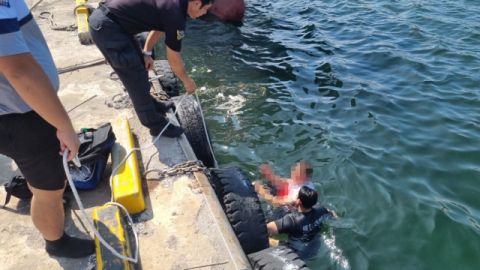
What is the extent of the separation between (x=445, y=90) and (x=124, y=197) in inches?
233

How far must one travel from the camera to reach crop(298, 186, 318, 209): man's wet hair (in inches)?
163

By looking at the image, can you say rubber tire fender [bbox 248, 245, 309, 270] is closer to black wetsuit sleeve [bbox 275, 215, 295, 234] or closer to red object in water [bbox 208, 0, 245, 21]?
black wetsuit sleeve [bbox 275, 215, 295, 234]

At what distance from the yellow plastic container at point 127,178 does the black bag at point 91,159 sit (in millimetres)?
124

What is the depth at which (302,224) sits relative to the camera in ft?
13.8

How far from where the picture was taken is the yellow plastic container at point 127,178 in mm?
3039

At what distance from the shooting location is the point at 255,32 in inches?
406

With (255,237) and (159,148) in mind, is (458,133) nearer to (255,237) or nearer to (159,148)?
(255,237)

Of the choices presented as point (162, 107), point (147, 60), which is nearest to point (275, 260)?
point (162, 107)

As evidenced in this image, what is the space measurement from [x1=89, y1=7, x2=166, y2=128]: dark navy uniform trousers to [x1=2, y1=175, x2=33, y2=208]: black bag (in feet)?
4.26

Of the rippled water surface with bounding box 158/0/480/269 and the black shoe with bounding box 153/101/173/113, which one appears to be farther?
the black shoe with bounding box 153/101/173/113

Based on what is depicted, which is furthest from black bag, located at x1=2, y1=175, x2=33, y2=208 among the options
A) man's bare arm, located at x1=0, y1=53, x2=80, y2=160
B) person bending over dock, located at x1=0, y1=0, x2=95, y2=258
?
man's bare arm, located at x1=0, y1=53, x2=80, y2=160

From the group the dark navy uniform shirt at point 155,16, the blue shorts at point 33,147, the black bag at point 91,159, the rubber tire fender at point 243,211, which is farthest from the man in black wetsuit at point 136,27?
the blue shorts at point 33,147

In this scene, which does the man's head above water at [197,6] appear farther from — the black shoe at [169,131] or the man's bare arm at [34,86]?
the man's bare arm at [34,86]

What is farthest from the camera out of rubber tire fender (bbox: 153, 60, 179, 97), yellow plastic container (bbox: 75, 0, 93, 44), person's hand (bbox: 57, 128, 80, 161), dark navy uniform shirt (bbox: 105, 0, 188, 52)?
yellow plastic container (bbox: 75, 0, 93, 44)
